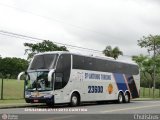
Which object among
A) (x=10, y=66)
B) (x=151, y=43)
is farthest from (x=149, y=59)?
(x=10, y=66)

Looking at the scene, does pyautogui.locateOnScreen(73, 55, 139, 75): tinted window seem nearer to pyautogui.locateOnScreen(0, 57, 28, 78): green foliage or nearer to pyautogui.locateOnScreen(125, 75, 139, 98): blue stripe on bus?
pyautogui.locateOnScreen(125, 75, 139, 98): blue stripe on bus

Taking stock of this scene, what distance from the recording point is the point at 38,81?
26531 mm

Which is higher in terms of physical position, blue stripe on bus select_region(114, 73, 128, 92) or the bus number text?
blue stripe on bus select_region(114, 73, 128, 92)

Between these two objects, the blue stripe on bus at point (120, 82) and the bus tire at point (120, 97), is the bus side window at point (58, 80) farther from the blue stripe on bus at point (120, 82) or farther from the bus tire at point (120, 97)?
the bus tire at point (120, 97)

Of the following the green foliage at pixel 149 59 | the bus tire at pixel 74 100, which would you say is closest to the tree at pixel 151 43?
the green foliage at pixel 149 59

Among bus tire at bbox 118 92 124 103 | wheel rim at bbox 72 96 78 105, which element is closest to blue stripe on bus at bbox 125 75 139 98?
bus tire at bbox 118 92 124 103

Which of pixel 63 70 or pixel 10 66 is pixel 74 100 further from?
pixel 10 66

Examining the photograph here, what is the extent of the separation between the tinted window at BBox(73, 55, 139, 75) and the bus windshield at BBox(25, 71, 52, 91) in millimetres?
2567

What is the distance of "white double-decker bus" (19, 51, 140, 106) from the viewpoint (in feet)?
86.6

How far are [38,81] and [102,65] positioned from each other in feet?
23.1

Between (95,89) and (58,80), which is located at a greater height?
(58,80)

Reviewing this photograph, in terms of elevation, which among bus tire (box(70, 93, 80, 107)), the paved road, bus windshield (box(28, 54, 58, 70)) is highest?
bus windshield (box(28, 54, 58, 70))

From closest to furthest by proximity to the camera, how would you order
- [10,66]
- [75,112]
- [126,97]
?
[75,112] → [126,97] → [10,66]

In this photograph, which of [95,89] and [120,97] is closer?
[95,89]
